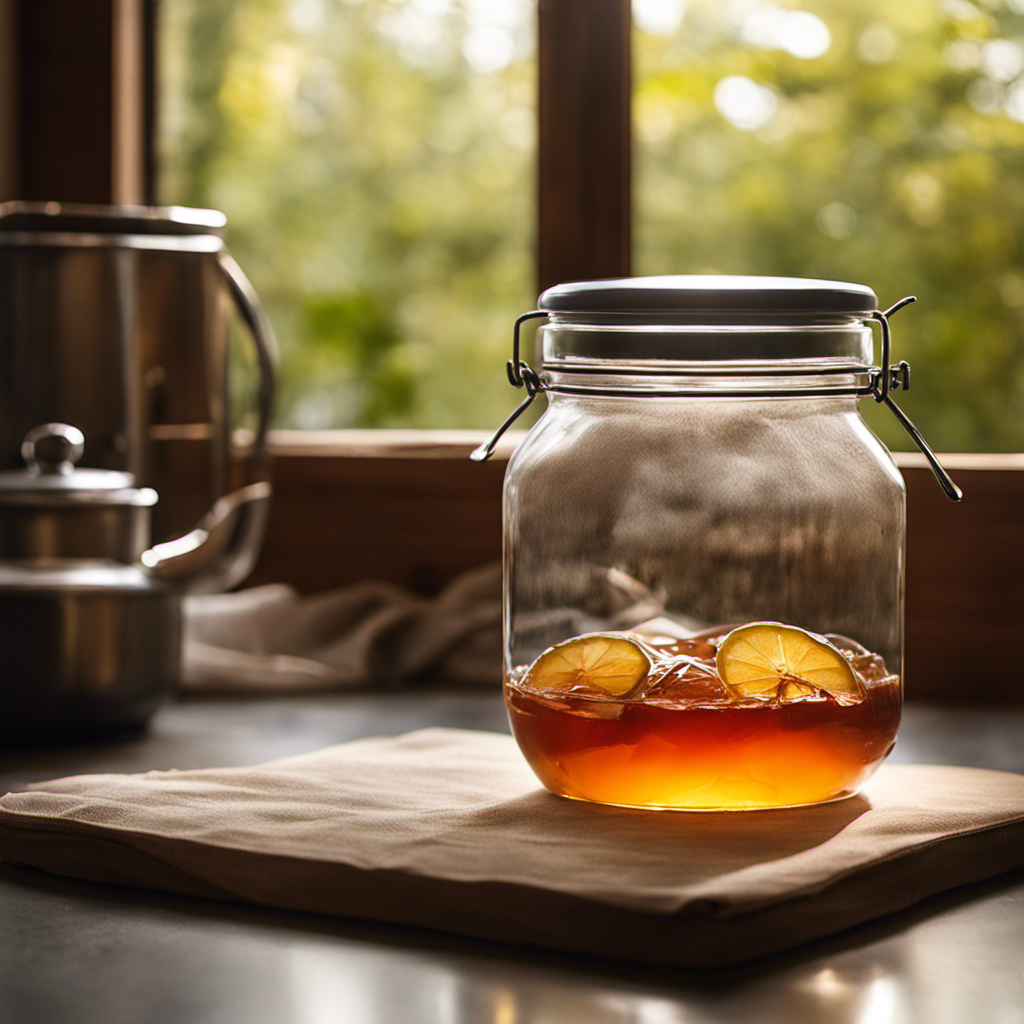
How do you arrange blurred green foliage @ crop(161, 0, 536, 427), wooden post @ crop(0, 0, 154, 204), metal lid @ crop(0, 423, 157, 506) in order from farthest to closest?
blurred green foliage @ crop(161, 0, 536, 427) → wooden post @ crop(0, 0, 154, 204) → metal lid @ crop(0, 423, 157, 506)

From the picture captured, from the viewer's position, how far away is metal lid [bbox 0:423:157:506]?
113 centimetres

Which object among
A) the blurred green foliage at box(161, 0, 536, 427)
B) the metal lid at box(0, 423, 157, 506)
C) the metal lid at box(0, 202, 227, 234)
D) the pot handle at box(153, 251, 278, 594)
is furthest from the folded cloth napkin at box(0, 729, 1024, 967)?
the blurred green foliage at box(161, 0, 536, 427)

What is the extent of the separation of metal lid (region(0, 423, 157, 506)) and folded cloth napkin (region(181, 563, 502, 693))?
269mm

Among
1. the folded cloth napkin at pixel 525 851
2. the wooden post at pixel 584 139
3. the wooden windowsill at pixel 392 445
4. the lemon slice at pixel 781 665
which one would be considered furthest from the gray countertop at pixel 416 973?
the wooden post at pixel 584 139

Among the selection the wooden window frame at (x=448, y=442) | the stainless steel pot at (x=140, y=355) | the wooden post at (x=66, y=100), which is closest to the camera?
the stainless steel pot at (x=140, y=355)

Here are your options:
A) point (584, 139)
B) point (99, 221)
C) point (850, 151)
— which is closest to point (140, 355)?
point (99, 221)

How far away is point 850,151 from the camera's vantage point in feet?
6.48

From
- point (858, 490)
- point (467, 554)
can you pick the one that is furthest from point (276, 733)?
point (858, 490)

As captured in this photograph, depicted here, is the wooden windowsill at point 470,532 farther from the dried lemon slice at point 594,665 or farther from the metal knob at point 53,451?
the dried lemon slice at point 594,665

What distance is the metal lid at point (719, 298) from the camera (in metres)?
0.76

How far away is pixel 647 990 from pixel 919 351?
6.30 feet

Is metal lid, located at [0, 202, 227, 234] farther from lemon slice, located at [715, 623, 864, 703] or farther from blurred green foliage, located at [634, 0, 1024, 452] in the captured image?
lemon slice, located at [715, 623, 864, 703]

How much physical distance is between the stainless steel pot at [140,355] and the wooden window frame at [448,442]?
0.23m

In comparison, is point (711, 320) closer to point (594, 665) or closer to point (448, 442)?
point (594, 665)
